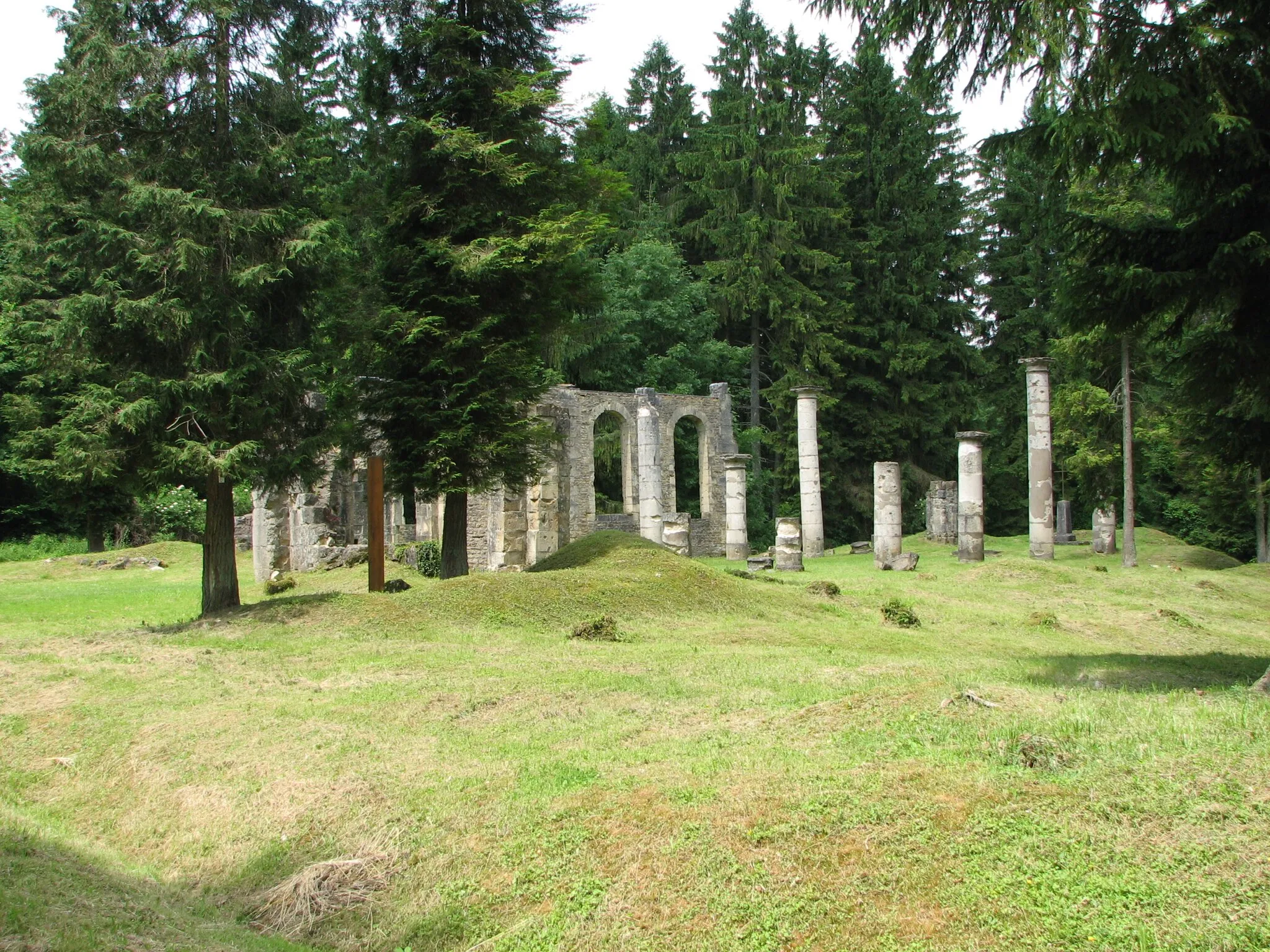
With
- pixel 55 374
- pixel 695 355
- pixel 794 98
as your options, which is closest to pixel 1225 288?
pixel 55 374

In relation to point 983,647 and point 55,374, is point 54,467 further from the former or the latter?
point 983,647

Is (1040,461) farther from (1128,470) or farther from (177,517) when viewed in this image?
(177,517)

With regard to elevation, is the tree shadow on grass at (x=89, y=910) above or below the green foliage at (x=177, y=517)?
below

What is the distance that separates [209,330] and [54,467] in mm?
2308

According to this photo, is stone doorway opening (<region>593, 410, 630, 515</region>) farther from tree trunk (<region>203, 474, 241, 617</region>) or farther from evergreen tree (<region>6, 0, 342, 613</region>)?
evergreen tree (<region>6, 0, 342, 613</region>)

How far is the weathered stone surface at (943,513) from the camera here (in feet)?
106

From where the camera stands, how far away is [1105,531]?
93.2 feet

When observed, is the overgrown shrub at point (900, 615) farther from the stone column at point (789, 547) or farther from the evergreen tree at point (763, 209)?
the evergreen tree at point (763, 209)

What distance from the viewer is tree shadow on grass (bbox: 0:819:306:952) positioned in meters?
4.64

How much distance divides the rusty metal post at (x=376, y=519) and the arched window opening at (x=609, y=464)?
1999 centimetres

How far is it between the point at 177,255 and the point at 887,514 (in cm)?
1856

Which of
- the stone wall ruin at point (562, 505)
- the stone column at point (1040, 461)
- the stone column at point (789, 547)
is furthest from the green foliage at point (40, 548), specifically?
the stone column at point (1040, 461)

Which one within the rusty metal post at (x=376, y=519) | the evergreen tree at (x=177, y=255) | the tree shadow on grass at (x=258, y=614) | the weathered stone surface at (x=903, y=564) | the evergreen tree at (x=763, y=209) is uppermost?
the evergreen tree at (x=763, y=209)

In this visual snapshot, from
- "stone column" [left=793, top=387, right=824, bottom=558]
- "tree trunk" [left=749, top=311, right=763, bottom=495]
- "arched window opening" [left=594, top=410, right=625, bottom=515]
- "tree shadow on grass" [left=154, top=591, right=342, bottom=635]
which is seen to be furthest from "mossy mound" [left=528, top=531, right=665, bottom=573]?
"tree trunk" [left=749, top=311, right=763, bottom=495]
